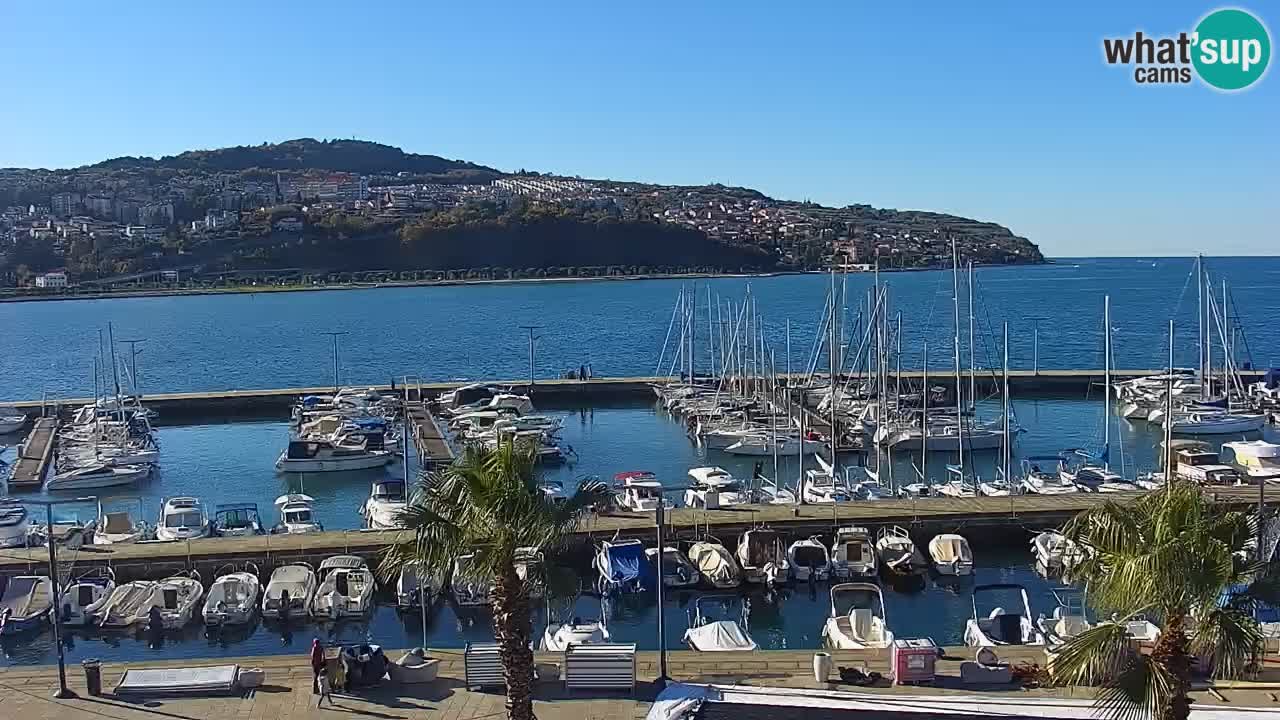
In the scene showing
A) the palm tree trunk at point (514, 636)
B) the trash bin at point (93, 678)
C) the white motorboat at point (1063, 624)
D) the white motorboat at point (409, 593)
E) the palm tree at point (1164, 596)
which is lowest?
the white motorboat at point (409, 593)

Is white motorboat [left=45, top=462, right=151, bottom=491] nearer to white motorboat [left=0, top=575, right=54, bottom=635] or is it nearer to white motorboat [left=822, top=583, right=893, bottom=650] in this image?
white motorboat [left=0, top=575, right=54, bottom=635]

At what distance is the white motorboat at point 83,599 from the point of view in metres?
21.8

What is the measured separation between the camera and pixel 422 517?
32.2 feet

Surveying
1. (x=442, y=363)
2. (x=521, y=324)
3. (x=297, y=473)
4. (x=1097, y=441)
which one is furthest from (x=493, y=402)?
(x=521, y=324)

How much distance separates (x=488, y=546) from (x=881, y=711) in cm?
509

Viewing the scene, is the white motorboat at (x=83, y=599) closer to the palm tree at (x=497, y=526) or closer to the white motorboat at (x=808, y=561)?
the white motorboat at (x=808, y=561)

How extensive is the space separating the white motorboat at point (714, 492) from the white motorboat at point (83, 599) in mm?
13828

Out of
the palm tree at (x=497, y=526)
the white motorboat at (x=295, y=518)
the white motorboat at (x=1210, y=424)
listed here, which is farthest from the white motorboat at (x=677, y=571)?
the white motorboat at (x=1210, y=424)

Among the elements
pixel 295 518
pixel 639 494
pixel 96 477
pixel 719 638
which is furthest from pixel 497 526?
pixel 96 477

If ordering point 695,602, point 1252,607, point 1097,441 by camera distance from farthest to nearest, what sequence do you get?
point 1097,441 → point 695,602 → point 1252,607

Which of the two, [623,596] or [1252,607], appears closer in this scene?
[1252,607]

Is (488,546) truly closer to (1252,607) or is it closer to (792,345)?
(1252,607)

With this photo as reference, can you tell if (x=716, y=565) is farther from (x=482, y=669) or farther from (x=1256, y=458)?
(x=1256, y=458)

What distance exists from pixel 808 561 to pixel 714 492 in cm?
594
